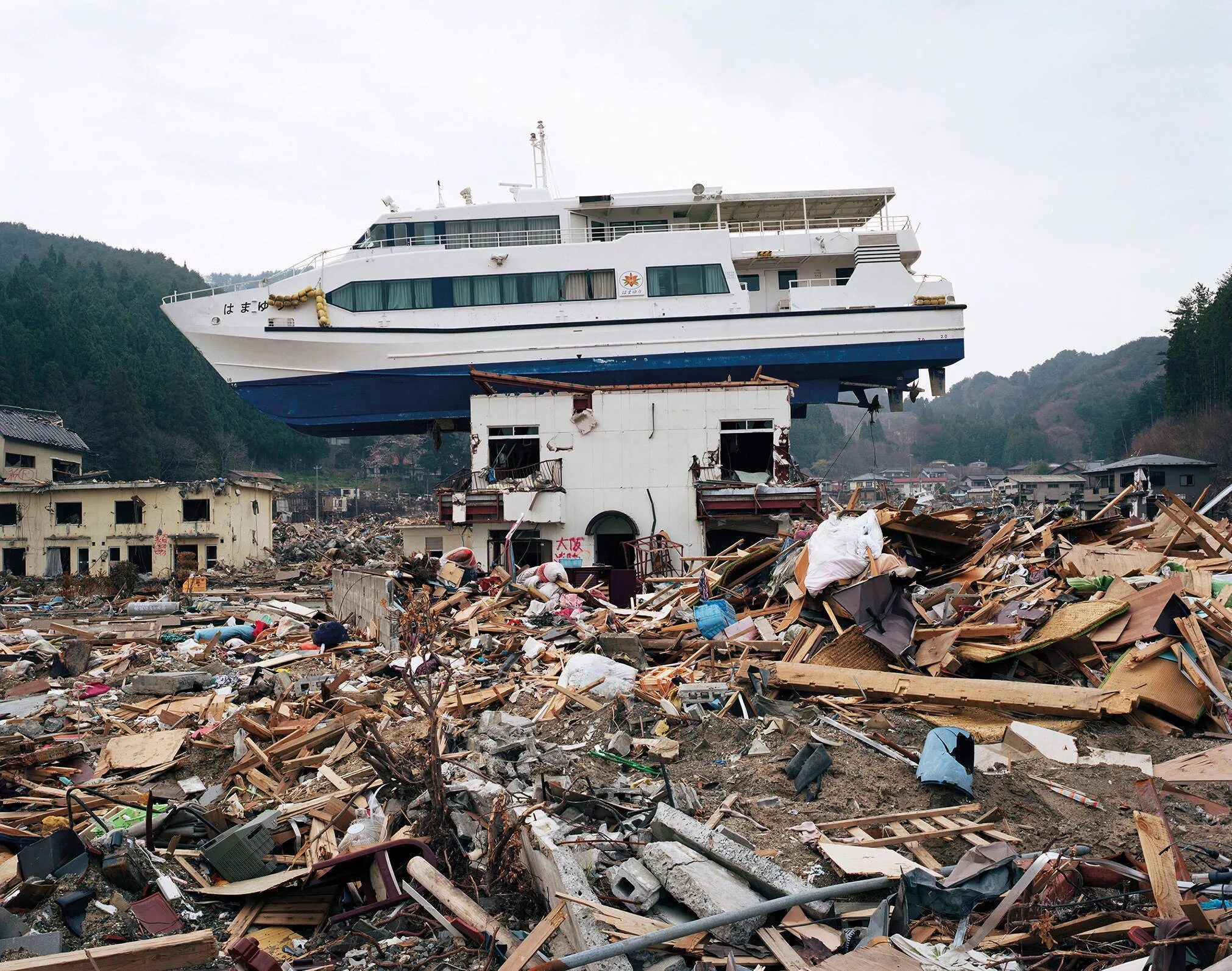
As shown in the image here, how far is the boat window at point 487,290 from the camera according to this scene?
82.4 feet

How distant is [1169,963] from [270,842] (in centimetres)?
477

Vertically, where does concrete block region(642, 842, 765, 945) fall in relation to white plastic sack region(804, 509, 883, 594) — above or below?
below

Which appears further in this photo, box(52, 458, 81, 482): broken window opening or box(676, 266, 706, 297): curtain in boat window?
box(52, 458, 81, 482): broken window opening

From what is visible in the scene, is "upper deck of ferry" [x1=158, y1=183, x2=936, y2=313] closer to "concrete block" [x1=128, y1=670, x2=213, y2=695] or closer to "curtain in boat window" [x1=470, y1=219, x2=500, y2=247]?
"curtain in boat window" [x1=470, y1=219, x2=500, y2=247]

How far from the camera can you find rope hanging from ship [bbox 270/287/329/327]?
25.5 m

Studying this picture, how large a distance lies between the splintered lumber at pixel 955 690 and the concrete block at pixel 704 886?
3238mm

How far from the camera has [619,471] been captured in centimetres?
1956

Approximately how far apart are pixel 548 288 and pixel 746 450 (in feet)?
27.1

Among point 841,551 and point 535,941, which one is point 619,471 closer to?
point 841,551

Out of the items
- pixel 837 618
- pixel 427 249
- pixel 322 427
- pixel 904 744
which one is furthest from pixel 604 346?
pixel 904 744

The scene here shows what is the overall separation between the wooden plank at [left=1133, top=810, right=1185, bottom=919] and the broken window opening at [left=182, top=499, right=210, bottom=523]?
2846 cm

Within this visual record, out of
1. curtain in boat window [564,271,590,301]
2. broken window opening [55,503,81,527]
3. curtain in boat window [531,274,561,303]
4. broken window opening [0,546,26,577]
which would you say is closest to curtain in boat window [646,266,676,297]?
curtain in boat window [564,271,590,301]

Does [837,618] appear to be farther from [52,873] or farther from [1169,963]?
[52,873]

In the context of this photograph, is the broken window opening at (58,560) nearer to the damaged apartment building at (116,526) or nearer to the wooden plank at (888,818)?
the damaged apartment building at (116,526)
